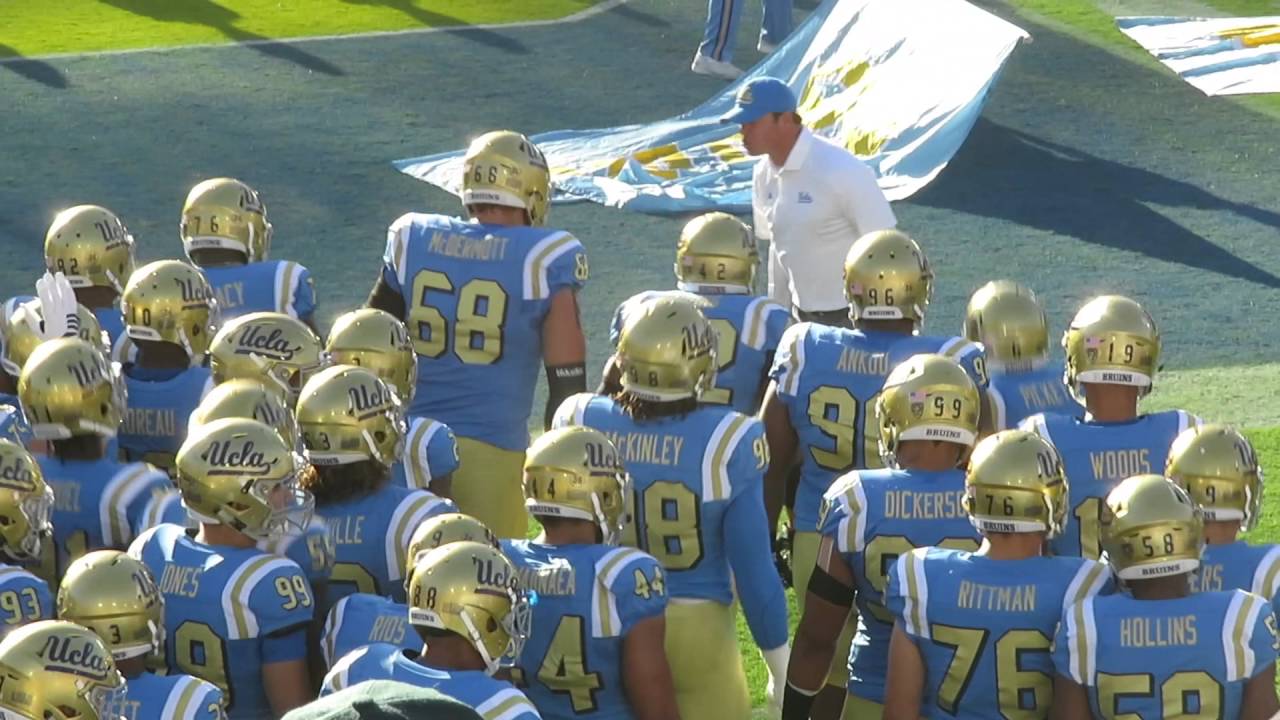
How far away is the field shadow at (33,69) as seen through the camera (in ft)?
45.9

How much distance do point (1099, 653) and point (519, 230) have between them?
2.59 meters

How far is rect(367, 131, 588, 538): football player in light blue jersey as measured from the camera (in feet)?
20.0

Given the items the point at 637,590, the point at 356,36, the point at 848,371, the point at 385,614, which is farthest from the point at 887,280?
the point at 356,36

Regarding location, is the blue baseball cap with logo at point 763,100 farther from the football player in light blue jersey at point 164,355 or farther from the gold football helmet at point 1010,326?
the football player in light blue jersey at point 164,355

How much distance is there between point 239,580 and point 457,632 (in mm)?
628

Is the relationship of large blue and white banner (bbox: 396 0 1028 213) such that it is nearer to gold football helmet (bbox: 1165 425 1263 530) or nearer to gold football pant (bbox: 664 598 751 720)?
gold football pant (bbox: 664 598 751 720)

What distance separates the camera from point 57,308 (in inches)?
224

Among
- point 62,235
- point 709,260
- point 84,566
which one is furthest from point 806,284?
point 84,566

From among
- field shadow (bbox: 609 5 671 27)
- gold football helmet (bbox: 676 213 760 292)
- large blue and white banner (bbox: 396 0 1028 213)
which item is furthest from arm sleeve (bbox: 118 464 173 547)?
field shadow (bbox: 609 5 671 27)

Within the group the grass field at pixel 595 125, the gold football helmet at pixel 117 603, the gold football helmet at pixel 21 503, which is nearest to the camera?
the gold football helmet at pixel 117 603

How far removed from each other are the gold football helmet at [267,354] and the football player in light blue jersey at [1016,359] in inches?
76.5

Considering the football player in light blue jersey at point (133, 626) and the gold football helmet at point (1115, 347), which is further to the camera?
the gold football helmet at point (1115, 347)

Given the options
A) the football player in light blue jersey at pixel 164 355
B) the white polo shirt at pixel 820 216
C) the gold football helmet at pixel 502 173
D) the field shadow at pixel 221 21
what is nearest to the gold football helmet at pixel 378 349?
the football player in light blue jersey at pixel 164 355

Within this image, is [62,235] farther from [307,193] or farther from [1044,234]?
[1044,234]
